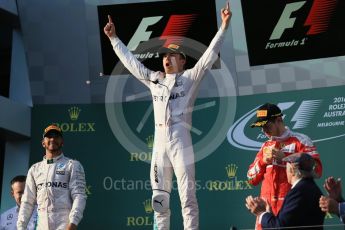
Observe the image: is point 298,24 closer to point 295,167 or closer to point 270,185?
point 270,185

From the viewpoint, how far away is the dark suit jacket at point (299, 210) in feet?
15.1

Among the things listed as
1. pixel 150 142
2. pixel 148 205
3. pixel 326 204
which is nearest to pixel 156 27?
pixel 150 142

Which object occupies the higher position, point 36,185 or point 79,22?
point 79,22

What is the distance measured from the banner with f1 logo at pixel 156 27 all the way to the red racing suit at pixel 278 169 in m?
4.52

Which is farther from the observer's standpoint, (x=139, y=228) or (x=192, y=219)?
(x=139, y=228)

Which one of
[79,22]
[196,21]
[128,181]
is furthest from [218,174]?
[79,22]

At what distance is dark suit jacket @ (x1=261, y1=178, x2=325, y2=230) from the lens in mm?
4605

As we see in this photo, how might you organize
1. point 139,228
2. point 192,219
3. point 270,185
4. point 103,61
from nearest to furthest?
point 270,185, point 192,219, point 139,228, point 103,61

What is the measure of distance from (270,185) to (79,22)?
19.0 feet

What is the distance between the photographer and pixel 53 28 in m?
11.0

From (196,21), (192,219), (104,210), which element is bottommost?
(192,219)

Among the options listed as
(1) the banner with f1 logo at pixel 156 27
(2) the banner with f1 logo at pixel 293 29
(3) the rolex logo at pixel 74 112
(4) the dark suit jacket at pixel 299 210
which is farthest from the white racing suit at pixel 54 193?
(2) the banner with f1 logo at pixel 293 29

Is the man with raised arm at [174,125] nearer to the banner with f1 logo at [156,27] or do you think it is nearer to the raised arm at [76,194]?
the raised arm at [76,194]

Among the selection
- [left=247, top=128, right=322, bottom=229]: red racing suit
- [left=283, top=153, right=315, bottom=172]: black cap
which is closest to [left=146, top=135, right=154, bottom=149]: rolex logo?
[left=247, top=128, right=322, bottom=229]: red racing suit
